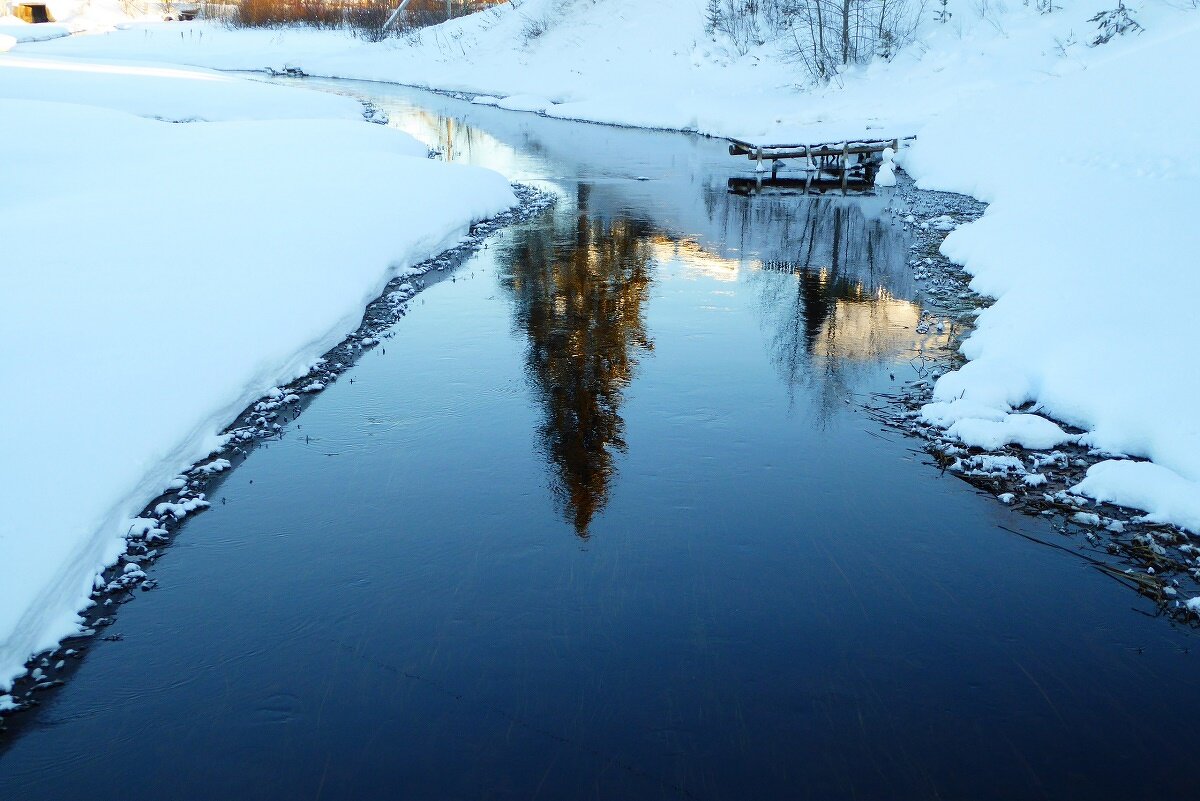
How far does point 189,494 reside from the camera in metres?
7.81

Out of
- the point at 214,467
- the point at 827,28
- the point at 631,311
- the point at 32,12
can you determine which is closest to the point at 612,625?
the point at 214,467

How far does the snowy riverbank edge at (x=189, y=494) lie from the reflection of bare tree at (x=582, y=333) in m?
2.06

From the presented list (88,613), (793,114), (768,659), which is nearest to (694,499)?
(768,659)

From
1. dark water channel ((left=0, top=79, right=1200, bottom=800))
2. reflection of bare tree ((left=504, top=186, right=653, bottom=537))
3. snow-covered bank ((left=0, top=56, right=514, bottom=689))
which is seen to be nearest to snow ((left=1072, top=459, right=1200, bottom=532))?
dark water channel ((left=0, top=79, right=1200, bottom=800))

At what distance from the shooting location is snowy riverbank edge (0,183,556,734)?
5703 millimetres

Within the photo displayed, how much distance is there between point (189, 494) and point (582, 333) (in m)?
5.60

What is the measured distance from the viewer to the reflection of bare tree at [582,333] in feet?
27.6

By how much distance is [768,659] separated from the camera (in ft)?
19.0

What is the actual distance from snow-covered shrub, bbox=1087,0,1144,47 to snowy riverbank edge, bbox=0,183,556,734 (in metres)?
22.3

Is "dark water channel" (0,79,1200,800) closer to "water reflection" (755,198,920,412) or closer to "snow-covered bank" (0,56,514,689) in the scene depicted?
"water reflection" (755,198,920,412)

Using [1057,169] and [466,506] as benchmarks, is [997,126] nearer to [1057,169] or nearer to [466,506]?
[1057,169]

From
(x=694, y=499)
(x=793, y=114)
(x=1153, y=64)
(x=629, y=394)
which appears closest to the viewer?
(x=694, y=499)

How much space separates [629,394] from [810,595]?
12.9 ft

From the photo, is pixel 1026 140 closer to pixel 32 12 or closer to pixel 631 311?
pixel 631 311
